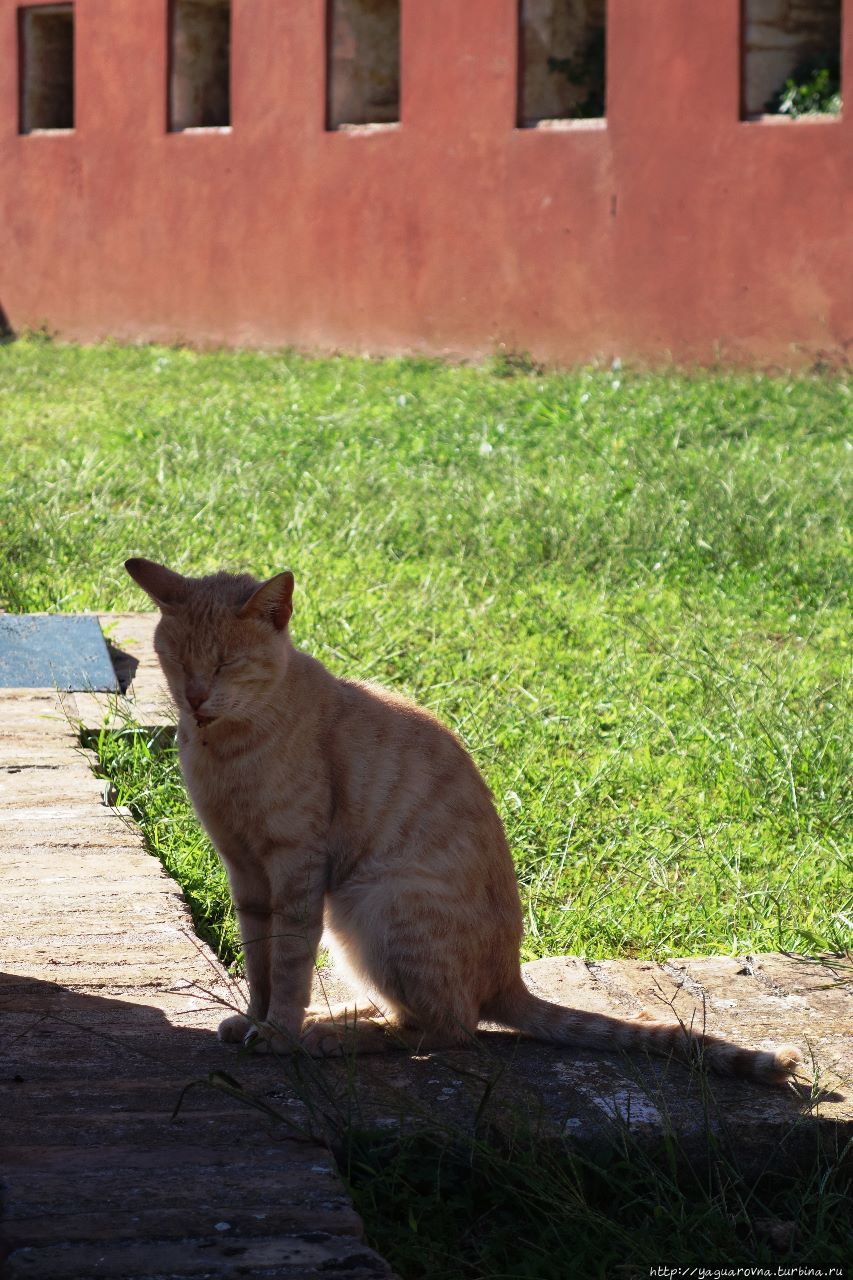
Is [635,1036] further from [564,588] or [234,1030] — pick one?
[564,588]

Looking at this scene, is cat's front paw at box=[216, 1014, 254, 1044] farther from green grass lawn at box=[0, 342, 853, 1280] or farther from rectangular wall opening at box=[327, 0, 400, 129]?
rectangular wall opening at box=[327, 0, 400, 129]

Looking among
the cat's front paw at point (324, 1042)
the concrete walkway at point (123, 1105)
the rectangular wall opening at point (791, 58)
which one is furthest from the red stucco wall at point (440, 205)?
the cat's front paw at point (324, 1042)

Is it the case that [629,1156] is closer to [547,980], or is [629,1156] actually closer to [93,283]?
[547,980]

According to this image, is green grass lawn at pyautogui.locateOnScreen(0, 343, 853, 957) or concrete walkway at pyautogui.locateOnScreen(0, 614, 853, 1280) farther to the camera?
green grass lawn at pyautogui.locateOnScreen(0, 343, 853, 957)

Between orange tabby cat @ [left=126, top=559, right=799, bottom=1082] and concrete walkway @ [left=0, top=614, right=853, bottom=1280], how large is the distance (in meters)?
0.11

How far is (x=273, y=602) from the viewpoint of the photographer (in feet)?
9.99

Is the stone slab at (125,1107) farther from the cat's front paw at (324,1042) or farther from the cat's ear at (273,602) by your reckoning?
the cat's ear at (273,602)

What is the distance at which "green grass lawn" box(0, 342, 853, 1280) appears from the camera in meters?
4.02

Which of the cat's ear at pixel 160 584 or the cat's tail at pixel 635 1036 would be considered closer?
the cat's tail at pixel 635 1036

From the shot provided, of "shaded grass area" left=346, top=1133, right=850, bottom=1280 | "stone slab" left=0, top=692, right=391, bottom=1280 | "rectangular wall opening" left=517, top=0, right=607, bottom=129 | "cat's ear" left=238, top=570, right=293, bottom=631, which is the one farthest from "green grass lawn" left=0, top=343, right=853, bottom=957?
"rectangular wall opening" left=517, top=0, right=607, bottom=129

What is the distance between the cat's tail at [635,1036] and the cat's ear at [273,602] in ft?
2.76

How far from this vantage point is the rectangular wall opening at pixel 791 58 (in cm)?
1205

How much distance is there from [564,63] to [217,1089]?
483 inches

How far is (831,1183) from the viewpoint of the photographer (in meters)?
2.55
